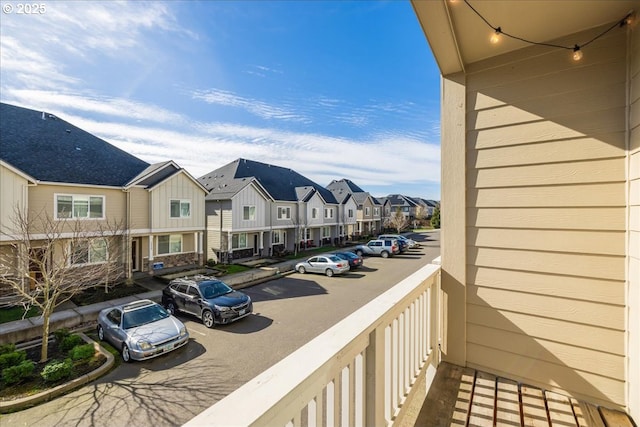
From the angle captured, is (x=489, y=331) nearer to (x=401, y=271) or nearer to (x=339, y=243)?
(x=401, y=271)

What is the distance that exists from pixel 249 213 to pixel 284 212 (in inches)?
158

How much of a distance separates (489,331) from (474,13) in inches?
113

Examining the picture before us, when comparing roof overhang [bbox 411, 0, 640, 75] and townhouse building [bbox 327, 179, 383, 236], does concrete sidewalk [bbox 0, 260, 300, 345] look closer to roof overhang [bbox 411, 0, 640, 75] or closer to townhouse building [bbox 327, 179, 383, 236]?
roof overhang [bbox 411, 0, 640, 75]

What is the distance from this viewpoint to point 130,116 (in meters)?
11.8

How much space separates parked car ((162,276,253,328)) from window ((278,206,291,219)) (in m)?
12.0

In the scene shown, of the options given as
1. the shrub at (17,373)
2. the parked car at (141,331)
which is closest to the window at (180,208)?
the parked car at (141,331)

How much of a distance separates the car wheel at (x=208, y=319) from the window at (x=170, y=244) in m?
8.37

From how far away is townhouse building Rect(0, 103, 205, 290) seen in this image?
10625mm

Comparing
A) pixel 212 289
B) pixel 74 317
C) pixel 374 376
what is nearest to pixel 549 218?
pixel 374 376

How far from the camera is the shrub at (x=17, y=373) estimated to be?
Result: 5742mm

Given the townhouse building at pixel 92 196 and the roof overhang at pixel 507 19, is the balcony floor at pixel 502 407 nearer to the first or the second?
the roof overhang at pixel 507 19

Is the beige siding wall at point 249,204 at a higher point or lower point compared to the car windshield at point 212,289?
Answer: higher

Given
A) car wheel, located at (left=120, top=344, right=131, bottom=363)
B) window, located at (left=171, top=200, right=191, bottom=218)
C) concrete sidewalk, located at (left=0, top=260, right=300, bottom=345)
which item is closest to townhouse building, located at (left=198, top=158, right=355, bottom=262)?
window, located at (left=171, top=200, right=191, bottom=218)

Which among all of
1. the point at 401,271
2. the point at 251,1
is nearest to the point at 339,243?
the point at 401,271
